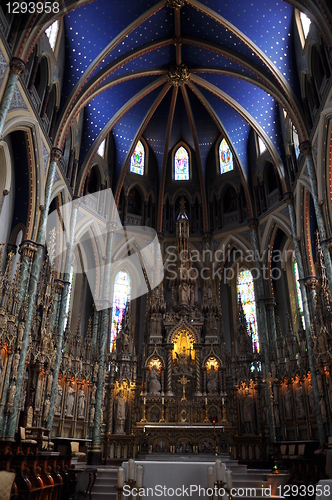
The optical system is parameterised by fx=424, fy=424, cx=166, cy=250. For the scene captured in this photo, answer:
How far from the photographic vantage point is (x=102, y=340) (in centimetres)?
2141

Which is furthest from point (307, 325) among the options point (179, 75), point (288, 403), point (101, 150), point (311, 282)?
point (101, 150)

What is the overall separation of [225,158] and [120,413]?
16841 mm

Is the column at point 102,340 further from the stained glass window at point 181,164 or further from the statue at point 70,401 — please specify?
the stained glass window at point 181,164

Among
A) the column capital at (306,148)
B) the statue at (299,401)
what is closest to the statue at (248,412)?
the statue at (299,401)

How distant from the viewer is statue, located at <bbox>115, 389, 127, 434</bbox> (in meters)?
20.1

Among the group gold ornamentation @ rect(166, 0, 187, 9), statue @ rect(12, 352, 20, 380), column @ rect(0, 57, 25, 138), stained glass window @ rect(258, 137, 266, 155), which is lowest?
statue @ rect(12, 352, 20, 380)

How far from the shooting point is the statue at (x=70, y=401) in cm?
1853

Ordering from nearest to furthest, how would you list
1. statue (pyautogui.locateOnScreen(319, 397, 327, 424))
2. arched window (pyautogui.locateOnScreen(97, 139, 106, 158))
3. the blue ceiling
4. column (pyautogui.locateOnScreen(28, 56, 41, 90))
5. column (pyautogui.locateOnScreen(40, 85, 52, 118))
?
1. statue (pyautogui.locateOnScreen(319, 397, 327, 424))
2. column (pyautogui.locateOnScreen(28, 56, 41, 90))
3. column (pyautogui.locateOnScreen(40, 85, 52, 118))
4. the blue ceiling
5. arched window (pyautogui.locateOnScreen(97, 139, 106, 158))

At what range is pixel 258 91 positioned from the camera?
23.0 meters

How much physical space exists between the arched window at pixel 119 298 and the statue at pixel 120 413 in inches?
124

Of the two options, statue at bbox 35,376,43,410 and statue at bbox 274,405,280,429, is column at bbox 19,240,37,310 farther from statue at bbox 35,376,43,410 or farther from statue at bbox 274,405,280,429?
statue at bbox 274,405,280,429

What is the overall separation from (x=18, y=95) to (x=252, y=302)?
52.0ft

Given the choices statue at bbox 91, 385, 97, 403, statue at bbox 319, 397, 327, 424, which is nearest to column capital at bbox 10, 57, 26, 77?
statue at bbox 91, 385, 97, 403

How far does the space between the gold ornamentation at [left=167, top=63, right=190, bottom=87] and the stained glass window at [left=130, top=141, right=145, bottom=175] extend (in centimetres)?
530
